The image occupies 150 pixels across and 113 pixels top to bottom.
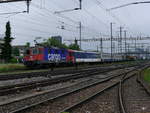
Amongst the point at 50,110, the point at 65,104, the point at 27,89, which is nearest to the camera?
the point at 50,110

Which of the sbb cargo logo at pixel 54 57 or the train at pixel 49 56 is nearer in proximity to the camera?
the train at pixel 49 56

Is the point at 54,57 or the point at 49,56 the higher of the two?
the point at 49,56

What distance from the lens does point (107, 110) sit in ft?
29.4

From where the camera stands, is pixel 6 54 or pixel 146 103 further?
pixel 6 54

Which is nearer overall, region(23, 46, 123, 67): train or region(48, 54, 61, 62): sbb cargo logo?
region(23, 46, 123, 67): train

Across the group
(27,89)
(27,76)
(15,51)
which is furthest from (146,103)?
(15,51)

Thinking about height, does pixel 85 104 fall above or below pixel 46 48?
below

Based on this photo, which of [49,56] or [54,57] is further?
[54,57]

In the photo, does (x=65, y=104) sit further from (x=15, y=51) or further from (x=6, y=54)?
(x=15, y=51)

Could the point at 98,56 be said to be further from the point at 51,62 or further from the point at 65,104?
the point at 65,104

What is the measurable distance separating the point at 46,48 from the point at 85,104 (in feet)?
87.4

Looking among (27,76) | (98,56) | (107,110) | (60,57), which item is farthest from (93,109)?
(98,56)

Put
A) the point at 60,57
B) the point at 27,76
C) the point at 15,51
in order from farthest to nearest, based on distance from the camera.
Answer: the point at 15,51, the point at 60,57, the point at 27,76

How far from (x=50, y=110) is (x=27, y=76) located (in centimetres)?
1393
